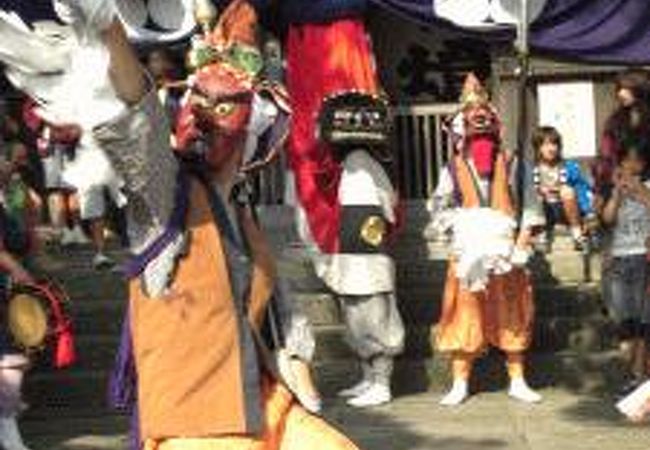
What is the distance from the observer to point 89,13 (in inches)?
136

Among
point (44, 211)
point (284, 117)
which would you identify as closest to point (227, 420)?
point (284, 117)

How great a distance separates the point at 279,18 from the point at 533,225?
238 centimetres

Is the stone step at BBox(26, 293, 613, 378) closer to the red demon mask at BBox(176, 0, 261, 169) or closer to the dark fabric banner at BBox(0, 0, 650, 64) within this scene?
the dark fabric banner at BBox(0, 0, 650, 64)

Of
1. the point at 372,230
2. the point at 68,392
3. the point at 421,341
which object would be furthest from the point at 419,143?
the point at 68,392

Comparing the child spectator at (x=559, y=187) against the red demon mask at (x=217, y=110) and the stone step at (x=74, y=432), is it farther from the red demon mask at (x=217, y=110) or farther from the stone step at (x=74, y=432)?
the red demon mask at (x=217, y=110)

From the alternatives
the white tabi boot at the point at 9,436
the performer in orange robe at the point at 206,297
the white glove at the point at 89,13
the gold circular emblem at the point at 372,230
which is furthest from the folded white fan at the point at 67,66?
the gold circular emblem at the point at 372,230

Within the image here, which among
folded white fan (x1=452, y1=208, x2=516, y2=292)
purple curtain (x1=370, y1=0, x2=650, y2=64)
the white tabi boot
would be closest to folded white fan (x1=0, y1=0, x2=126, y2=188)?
the white tabi boot

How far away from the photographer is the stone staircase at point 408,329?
9.41 m

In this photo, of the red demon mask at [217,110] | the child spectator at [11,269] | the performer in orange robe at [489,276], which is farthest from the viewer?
the performer in orange robe at [489,276]

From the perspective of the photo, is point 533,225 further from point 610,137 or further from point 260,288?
point 260,288

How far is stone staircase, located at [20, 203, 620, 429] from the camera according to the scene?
370 inches

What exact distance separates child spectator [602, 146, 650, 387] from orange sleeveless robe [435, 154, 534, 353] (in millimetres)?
→ 526

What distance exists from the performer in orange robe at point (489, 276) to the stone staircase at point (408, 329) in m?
0.50

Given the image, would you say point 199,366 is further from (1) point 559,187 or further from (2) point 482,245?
(1) point 559,187
